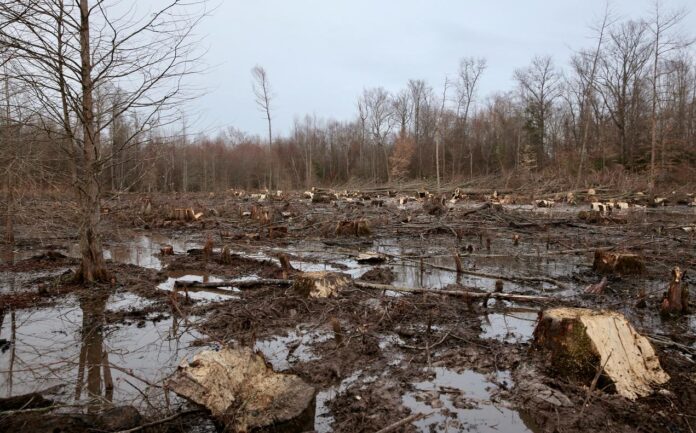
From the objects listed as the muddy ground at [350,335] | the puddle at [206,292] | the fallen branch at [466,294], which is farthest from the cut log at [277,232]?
the fallen branch at [466,294]

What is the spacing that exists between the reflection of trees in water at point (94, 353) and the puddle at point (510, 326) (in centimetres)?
396

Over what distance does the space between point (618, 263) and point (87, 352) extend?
8.35 meters

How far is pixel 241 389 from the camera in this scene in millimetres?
3359

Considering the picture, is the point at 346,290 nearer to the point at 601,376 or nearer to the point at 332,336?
the point at 332,336

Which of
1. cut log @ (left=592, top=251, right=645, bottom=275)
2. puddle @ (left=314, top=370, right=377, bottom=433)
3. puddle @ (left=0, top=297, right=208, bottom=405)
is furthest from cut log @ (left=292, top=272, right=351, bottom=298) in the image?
cut log @ (left=592, top=251, right=645, bottom=275)

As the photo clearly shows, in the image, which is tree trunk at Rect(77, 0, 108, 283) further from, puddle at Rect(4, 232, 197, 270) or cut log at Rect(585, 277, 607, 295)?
cut log at Rect(585, 277, 607, 295)

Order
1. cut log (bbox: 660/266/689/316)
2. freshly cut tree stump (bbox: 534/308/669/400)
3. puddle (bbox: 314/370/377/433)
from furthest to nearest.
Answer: cut log (bbox: 660/266/689/316) → freshly cut tree stump (bbox: 534/308/669/400) → puddle (bbox: 314/370/377/433)

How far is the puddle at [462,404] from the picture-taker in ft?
10.8

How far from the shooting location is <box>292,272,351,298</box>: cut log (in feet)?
20.9

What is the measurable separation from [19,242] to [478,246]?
12.9 meters

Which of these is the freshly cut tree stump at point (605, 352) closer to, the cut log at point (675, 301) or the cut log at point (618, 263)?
the cut log at point (675, 301)

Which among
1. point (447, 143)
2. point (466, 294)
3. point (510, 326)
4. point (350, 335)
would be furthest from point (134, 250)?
point (447, 143)

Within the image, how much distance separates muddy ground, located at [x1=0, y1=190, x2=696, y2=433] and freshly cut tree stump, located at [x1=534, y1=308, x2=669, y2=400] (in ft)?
0.43

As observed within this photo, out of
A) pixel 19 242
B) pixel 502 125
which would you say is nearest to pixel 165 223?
pixel 19 242
